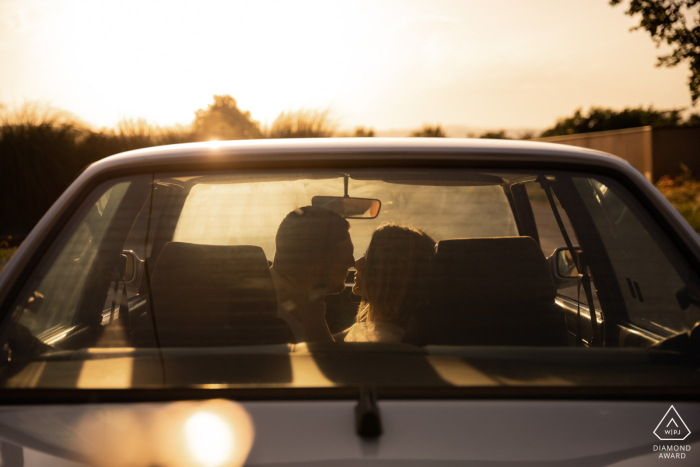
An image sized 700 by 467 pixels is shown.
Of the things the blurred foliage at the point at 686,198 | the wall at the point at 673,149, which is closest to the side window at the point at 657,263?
the blurred foliage at the point at 686,198

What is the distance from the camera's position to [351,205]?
92.5 inches

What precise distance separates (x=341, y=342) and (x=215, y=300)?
35 centimetres

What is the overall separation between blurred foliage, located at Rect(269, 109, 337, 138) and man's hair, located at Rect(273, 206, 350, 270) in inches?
498

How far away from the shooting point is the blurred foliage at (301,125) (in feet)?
46.6

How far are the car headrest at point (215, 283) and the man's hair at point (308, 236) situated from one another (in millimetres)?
94

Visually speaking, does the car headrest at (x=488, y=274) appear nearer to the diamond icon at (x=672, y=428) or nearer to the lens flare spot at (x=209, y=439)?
the diamond icon at (x=672, y=428)

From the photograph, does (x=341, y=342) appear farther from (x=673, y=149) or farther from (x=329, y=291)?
(x=673, y=149)

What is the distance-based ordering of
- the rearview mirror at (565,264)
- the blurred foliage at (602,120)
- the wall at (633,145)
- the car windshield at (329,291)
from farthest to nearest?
the blurred foliage at (602,120) → the wall at (633,145) → the rearview mirror at (565,264) → the car windshield at (329,291)

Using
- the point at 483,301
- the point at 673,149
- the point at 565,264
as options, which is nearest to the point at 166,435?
the point at 483,301

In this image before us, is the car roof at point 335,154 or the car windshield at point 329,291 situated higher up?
the car roof at point 335,154

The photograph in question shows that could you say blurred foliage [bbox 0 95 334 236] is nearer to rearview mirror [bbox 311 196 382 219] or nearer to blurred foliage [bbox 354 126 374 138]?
blurred foliage [bbox 354 126 374 138]

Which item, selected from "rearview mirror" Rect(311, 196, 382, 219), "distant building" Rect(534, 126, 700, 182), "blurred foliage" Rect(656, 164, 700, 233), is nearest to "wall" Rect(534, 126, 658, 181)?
"distant building" Rect(534, 126, 700, 182)

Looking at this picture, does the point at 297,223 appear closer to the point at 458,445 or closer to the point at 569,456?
the point at 458,445

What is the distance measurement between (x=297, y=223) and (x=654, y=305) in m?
1.13
